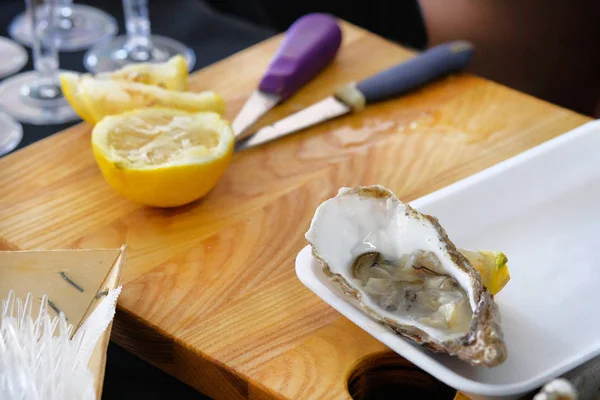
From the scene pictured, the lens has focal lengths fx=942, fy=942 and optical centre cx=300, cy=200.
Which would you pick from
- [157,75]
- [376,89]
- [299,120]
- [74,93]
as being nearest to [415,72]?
[376,89]

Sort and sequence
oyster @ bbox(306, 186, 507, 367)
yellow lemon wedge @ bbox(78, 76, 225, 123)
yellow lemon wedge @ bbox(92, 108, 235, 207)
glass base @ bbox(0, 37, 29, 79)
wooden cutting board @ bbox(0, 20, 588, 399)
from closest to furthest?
1. oyster @ bbox(306, 186, 507, 367)
2. wooden cutting board @ bbox(0, 20, 588, 399)
3. yellow lemon wedge @ bbox(92, 108, 235, 207)
4. yellow lemon wedge @ bbox(78, 76, 225, 123)
5. glass base @ bbox(0, 37, 29, 79)

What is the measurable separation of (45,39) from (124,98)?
0.23 m

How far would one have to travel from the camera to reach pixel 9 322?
0.75 m

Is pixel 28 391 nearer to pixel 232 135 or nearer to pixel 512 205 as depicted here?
pixel 232 135

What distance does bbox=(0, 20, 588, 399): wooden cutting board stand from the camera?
85cm

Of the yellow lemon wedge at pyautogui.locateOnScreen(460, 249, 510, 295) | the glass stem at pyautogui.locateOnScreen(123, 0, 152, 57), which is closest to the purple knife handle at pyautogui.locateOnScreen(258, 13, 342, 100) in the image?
the glass stem at pyautogui.locateOnScreen(123, 0, 152, 57)

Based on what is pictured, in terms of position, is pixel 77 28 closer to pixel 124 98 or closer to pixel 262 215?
pixel 124 98

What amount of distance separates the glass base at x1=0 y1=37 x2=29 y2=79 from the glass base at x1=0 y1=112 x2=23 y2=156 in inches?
5.2

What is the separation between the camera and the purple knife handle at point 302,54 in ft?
4.01

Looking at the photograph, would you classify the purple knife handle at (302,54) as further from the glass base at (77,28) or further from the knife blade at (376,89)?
the glass base at (77,28)

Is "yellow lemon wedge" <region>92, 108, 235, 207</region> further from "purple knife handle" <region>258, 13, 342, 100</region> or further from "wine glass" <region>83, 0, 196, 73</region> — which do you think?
"wine glass" <region>83, 0, 196, 73</region>

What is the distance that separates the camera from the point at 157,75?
116 centimetres

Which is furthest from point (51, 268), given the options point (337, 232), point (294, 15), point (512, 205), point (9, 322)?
point (294, 15)

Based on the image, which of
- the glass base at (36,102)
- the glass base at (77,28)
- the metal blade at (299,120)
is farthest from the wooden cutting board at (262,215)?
the glass base at (77,28)
